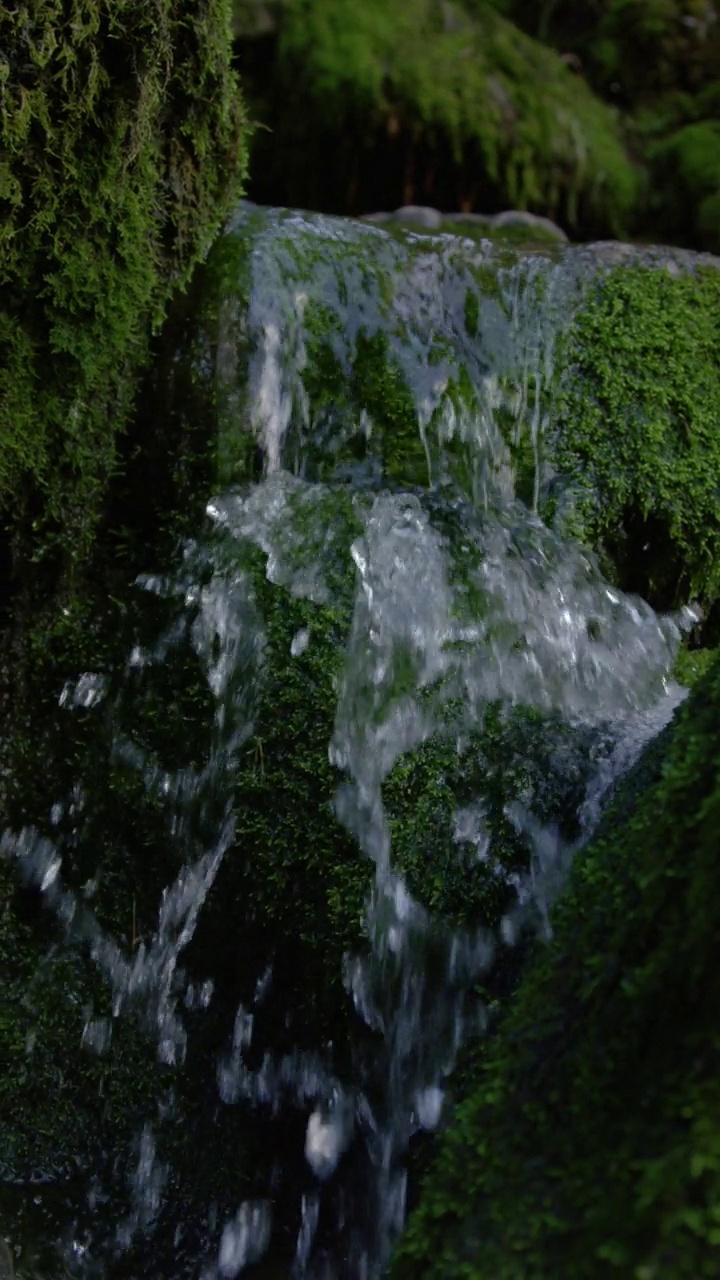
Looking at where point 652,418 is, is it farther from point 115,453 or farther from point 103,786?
point 103,786

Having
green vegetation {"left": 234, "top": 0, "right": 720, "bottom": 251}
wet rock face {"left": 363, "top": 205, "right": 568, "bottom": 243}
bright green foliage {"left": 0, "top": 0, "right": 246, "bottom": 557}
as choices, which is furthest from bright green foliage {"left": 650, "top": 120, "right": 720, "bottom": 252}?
bright green foliage {"left": 0, "top": 0, "right": 246, "bottom": 557}

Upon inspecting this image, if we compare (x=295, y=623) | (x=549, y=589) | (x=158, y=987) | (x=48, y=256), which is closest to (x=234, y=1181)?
(x=158, y=987)

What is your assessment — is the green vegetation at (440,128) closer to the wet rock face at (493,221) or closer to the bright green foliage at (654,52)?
the wet rock face at (493,221)

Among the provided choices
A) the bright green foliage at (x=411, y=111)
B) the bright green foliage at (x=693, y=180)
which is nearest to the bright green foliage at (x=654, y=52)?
the bright green foliage at (x=693, y=180)

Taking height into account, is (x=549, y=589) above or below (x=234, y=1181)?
above

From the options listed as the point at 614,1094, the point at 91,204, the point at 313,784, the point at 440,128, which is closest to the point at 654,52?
the point at 440,128

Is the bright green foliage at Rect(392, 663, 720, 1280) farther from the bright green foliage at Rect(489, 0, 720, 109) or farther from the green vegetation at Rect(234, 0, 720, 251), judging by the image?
the bright green foliage at Rect(489, 0, 720, 109)

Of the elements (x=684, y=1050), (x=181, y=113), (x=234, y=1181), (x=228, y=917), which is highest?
(x=181, y=113)
